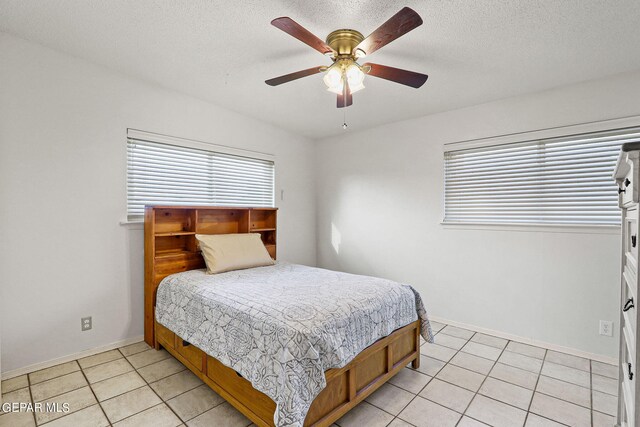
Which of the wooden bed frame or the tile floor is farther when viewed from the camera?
the tile floor

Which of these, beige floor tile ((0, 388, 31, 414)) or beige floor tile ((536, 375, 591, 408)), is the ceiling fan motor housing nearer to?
beige floor tile ((536, 375, 591, 408))

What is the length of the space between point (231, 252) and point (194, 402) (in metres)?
1.27

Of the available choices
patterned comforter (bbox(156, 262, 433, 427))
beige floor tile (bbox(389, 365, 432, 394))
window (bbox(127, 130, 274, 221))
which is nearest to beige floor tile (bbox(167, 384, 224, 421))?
patterned comforter (bbox(156, 262, 433, 427))

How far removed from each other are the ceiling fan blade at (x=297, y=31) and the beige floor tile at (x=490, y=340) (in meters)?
2.98

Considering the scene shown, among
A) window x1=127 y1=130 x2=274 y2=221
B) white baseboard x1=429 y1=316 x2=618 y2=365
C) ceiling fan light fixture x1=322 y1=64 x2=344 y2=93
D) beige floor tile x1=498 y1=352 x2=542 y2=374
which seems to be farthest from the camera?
window x1=127 y1=130 x2=274 y2=221

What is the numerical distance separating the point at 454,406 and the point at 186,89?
3.51 meters

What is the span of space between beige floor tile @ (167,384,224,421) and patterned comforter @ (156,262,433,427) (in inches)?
13.3

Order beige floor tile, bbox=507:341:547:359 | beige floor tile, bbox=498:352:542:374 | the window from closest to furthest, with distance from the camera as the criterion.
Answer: beige floor tile, bbox=498:352:542:374 → beige floor tile, bbox=507:341:547:359 → the window

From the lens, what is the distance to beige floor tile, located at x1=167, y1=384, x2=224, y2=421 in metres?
1.92

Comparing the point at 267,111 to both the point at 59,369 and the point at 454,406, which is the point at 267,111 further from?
the point at 454,406

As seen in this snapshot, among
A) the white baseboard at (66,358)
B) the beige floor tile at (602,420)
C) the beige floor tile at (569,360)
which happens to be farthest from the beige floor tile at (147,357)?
the beige floor tile at (569,360)

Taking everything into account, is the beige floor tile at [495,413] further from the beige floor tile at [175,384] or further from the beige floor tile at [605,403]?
the beige floor tile at [175,384]

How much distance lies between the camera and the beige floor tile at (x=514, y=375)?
2.30 m

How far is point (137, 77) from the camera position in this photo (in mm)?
2844
